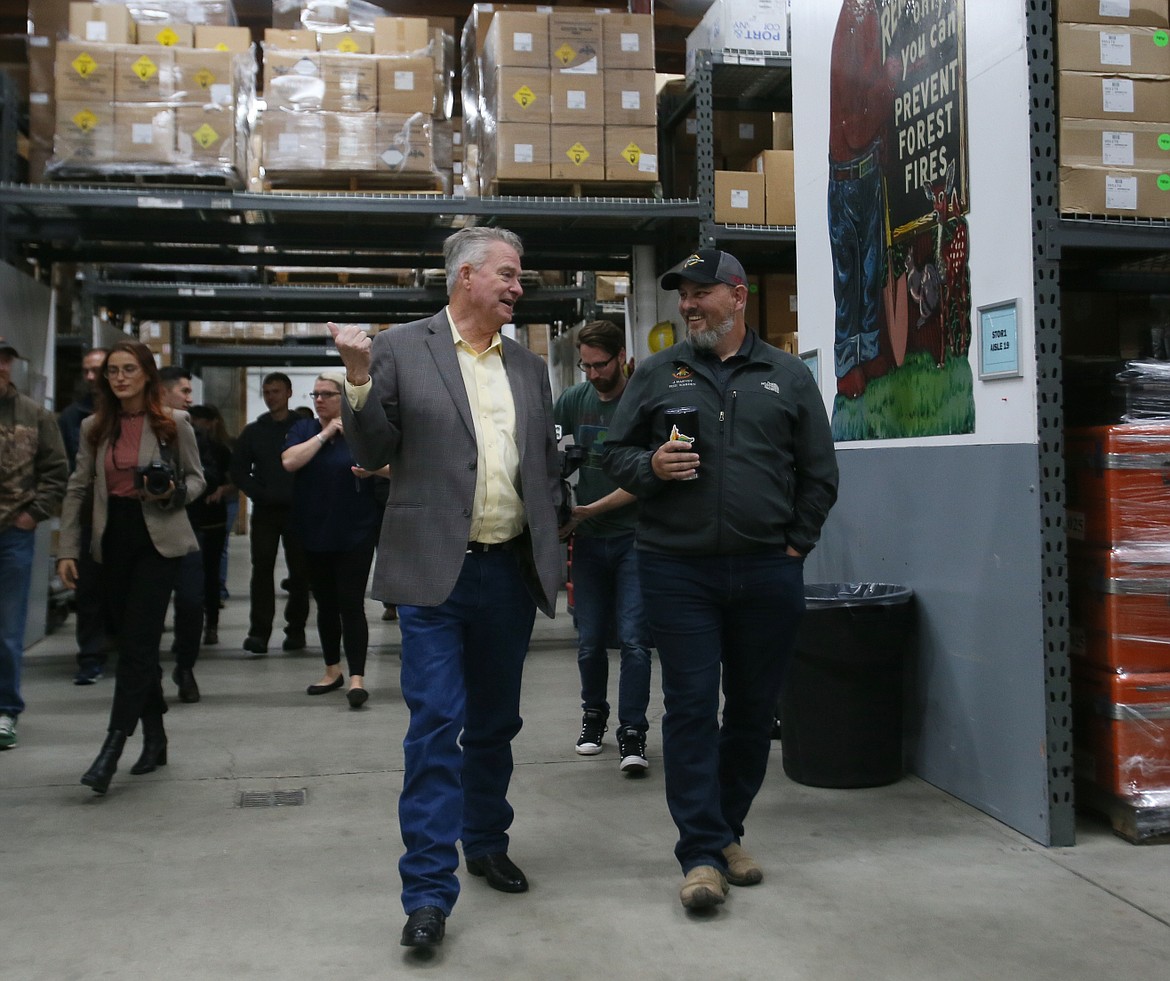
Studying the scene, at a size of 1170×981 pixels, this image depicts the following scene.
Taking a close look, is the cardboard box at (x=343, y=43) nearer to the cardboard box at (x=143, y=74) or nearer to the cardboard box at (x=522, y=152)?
the cardboard box at (x=143, y=74)

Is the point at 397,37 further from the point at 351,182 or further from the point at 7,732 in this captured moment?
the point at 7,732

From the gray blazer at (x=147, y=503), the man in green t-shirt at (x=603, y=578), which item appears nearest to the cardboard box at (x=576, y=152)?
the man in green t-shirt at (x=603, y=578)

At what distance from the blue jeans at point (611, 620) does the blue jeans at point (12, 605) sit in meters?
2.54

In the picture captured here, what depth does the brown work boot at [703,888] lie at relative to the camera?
319 cm

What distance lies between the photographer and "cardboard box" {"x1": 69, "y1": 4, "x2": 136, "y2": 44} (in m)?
7.08

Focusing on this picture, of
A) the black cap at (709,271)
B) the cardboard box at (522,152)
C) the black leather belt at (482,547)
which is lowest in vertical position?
the black leather belt at (482,547)

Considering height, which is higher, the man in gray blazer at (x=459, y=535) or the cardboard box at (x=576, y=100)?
the cardboard box at (x=576, y=100)

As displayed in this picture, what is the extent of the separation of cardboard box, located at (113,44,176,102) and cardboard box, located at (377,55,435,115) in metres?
1.21

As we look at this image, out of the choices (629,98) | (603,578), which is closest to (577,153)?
(629,98)

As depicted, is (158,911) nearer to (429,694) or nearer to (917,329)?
(429,694)

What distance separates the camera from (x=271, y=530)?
8.18m

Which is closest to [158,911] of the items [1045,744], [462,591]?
[462,591]

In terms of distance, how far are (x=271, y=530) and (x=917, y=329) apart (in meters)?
5.04

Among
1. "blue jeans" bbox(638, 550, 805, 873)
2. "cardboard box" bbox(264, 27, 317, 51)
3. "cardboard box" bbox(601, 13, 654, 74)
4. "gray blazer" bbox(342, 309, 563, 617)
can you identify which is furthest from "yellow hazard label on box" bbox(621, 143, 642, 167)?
"blue jeans" bbox(638, 550, 805, 873)
